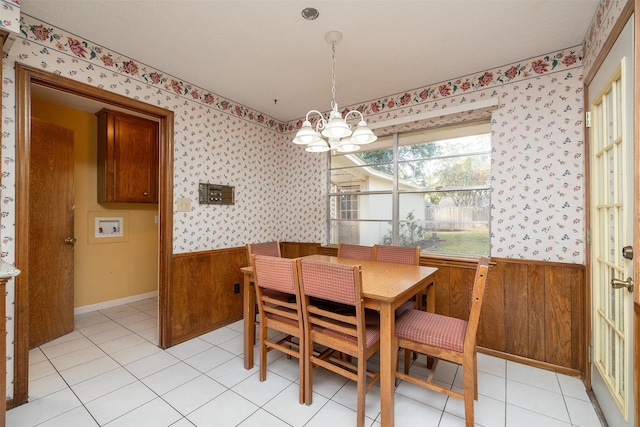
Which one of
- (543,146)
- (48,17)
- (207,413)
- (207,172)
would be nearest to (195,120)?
(207,172)

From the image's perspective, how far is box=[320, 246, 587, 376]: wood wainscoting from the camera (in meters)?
2.14

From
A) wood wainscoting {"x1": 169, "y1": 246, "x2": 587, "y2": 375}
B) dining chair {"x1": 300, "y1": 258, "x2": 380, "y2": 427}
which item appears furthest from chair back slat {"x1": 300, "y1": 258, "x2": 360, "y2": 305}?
wood wainscoting {"x1": 169, "y1": 246, "x2": 587, "y2": 375}

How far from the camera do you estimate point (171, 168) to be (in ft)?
8.63

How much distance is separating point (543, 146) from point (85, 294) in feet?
16.7

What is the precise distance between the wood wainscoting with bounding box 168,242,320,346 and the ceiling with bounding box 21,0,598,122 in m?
1.81

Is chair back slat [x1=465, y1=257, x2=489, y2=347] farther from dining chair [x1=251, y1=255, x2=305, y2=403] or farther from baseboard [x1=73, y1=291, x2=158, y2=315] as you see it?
baseboard [x1=73, y1=291, x2=158, y2=315]

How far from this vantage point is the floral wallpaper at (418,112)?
1.91m

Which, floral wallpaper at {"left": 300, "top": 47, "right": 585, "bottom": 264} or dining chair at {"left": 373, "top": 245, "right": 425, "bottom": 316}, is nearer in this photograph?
floral wallpaper at {"left": 300, "top": 47, "right": 585, "bottom": 264}

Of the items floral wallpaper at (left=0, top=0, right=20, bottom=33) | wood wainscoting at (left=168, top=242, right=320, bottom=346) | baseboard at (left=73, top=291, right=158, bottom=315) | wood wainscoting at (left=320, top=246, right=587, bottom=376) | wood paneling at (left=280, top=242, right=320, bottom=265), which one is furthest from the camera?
wood paneling at (left=280, top=242, right=320, bottom=265)

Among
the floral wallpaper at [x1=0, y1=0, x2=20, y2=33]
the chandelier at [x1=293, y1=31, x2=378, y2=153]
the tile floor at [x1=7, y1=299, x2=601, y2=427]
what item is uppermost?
the floral wallpaper at [x1=0, y1=0, x2=20, y2=33]

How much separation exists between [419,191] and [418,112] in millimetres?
812

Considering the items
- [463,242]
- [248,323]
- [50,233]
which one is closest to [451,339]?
[463,242]

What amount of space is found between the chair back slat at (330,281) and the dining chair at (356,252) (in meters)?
1.13

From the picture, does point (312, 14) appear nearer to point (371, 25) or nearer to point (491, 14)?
point (371, 25)
